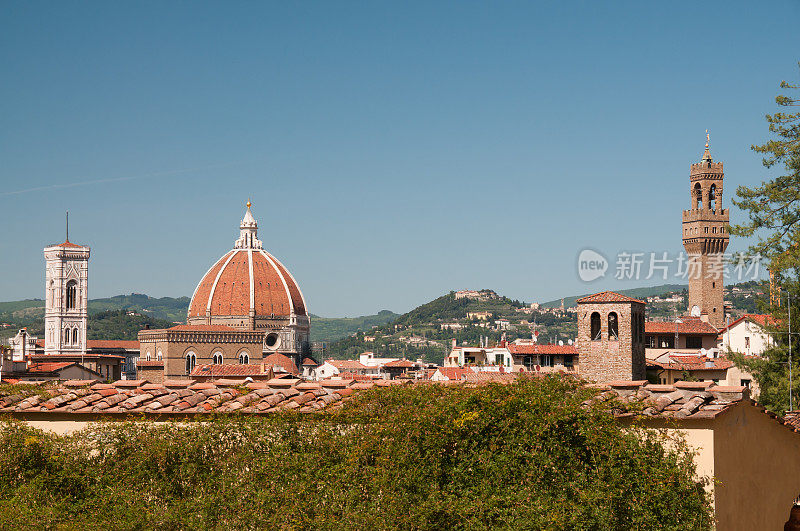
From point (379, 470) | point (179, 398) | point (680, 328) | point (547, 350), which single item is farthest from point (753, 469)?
point (680, 328)

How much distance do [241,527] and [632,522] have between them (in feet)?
11.7

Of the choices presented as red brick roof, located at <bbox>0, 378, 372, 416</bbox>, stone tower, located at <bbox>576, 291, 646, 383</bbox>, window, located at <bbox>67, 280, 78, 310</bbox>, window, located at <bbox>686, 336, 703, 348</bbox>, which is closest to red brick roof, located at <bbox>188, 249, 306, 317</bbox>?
window, located at <bbox>67, 280, 78, 310</bbox>

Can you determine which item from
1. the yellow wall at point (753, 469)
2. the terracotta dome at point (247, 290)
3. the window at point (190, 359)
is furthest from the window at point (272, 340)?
the yellow wall at point (753, 469)

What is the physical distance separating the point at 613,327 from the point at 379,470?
37987 mm

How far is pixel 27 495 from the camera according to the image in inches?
373

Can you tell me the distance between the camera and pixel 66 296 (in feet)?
344

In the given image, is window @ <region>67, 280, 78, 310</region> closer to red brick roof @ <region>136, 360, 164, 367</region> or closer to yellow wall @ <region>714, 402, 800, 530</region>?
red brick roof @ <region>136, 360, 164, 367</region>

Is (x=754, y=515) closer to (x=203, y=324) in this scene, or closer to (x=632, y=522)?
(x=632, y=522)

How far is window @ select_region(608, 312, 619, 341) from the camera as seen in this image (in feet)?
149

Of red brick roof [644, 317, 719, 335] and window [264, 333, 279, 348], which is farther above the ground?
red brick roof [644, 317, 719, 335]

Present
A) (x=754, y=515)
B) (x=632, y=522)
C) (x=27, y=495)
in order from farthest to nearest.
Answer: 1. (x=754, y=515)
2. (x=27, y=495)
3. (x=632, y=522)

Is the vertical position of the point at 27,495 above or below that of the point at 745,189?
below

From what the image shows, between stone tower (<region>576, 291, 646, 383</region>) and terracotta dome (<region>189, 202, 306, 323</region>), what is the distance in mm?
58427

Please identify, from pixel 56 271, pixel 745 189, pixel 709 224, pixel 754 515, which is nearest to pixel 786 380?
pixel 745 189
